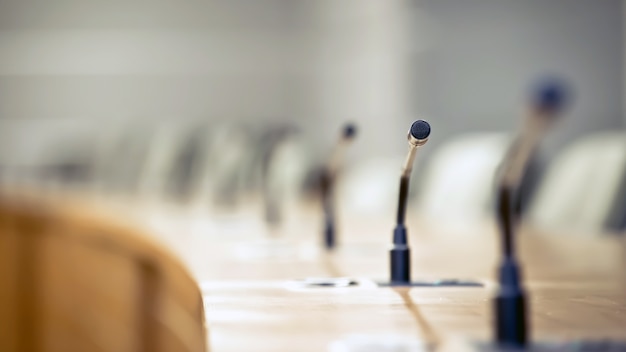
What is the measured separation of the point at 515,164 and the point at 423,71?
5.20 metres

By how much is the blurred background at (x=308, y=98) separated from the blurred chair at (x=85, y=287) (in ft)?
1.41

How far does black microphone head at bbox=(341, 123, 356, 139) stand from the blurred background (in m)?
0.92

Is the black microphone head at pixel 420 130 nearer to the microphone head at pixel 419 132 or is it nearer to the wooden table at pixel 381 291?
the microphone head at pixel 419 132

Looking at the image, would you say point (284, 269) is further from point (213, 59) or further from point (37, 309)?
point (213, 59)

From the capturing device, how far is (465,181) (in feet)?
11.6

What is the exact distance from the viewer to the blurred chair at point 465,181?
3.39 meters

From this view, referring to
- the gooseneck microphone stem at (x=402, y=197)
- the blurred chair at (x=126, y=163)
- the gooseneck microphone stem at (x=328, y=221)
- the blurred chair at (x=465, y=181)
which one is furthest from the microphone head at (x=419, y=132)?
the blurred chair at (x=126, y=163)

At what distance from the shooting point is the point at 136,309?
2.10 metres

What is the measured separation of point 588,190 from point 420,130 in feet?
6.30

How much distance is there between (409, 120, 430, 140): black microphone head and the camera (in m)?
0.91

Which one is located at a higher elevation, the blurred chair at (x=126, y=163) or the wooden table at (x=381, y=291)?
the blurred chair at (x=126, y=163)

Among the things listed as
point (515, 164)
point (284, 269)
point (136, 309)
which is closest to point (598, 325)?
point (515, 164)

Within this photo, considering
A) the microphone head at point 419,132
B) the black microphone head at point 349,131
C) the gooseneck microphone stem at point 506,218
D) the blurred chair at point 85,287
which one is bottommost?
the blurred chair at point 85,287

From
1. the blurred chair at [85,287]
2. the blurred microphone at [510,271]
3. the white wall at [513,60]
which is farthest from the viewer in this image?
the white wall at [513,60]
